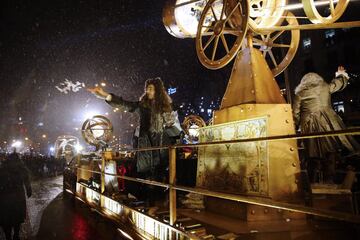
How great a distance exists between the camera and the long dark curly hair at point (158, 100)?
21.2ft

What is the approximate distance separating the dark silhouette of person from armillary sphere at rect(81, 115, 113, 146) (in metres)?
3.79

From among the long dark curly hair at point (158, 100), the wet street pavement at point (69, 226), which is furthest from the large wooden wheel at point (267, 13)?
the wet street pavement at point (69, 226)

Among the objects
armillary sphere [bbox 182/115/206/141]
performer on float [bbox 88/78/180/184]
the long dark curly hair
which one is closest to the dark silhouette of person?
performer on float [bbox 88/78/180/184]

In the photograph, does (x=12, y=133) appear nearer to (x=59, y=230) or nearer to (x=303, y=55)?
(x=303, y=55)

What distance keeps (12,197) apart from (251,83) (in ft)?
18.7

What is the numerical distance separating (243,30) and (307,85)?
83.0 inches

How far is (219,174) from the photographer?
14.7 feet

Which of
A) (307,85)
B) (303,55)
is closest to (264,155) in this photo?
(307,85)

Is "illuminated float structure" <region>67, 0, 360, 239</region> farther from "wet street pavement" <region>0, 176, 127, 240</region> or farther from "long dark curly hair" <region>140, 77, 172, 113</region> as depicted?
"long dark curly hair" <region>140, 77, 172, 113</region>

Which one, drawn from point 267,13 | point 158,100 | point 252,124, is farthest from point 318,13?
point 158,100

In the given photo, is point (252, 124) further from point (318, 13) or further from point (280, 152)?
point (318, 13)

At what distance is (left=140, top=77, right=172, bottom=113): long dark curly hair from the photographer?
647cm

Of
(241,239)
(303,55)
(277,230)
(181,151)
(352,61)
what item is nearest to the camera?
(241,239)

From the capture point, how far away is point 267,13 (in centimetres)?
479
